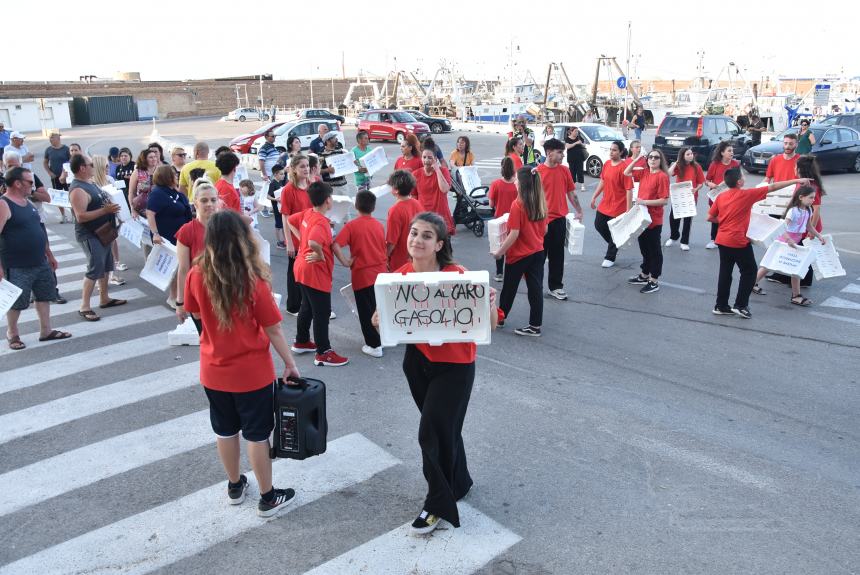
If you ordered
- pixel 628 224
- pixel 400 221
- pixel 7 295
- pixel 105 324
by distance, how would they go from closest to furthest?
pixel 7 295
pixel 400 221
pixel 105 324
pixel 628 224

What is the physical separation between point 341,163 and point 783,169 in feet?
22.4

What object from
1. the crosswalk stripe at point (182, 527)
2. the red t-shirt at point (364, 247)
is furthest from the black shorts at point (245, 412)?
the red t-shirt at point (364, 247)

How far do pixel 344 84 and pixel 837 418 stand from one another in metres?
93.3

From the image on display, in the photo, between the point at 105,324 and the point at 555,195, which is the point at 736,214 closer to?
the point at 555,195

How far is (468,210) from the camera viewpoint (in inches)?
484

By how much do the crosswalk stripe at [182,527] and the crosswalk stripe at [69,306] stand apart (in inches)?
202

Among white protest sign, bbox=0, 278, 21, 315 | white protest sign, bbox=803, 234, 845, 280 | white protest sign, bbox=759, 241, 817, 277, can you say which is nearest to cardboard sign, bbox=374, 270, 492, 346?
white protest sign, bbox=0, 278, 21, 315

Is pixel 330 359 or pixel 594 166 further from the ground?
pixel 594 166

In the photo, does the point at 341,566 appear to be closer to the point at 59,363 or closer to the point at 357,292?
the point at 357,292

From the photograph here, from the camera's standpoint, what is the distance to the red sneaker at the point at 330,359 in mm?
6535

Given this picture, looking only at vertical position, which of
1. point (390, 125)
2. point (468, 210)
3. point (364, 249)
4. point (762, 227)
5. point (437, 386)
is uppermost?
point (390, 125)

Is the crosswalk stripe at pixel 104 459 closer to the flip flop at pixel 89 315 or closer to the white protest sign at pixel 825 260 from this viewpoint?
the flip flop at pixel 89 315

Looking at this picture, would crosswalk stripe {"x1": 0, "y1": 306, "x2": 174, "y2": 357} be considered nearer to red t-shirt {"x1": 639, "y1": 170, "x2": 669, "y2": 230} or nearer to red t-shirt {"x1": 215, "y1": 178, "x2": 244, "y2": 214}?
red t-shirt {"x1": 215, "y1": 178, "x2": 244, "y2": 214}

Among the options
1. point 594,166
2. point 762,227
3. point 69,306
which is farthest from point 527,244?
point 594,166
